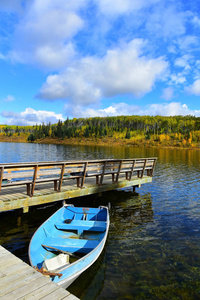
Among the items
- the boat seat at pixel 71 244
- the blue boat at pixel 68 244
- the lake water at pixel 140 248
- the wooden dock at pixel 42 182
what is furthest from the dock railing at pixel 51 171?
the boat seat at pixel 71 244

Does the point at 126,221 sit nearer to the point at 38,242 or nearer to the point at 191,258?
the point at 191,258

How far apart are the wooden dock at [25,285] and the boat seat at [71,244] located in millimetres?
2270

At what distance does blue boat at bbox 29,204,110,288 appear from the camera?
5239mm

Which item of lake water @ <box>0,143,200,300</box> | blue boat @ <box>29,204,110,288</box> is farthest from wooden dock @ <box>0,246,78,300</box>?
lake water @ <box>0,143,200,300</box>

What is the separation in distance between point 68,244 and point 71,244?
0.34 ft

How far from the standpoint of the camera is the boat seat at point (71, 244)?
22.2 ft

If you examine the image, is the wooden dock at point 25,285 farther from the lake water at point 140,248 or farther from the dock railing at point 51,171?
the dock railing at point 51,171

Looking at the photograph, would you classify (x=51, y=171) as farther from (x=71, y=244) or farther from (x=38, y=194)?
(x=71, y=244)

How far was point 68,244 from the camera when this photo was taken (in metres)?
7.12

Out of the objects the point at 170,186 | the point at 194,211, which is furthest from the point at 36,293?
the point at 170,186

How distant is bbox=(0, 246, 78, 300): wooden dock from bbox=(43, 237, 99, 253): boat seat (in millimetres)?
2270

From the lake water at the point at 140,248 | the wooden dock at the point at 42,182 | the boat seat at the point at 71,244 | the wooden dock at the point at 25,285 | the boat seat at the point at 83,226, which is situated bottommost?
the lake water at the point at 140,248

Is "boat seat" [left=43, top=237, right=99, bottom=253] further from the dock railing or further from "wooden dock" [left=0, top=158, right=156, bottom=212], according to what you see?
the dock railing

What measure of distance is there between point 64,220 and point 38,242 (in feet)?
8.00
